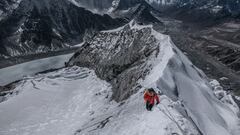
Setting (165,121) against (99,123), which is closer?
(165,121)

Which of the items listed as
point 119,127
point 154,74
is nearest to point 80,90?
point 154,74

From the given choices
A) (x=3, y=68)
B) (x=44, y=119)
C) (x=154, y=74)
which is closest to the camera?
(x=154, y=74)

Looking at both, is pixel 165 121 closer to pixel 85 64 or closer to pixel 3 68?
pixel 85 64

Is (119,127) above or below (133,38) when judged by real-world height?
below

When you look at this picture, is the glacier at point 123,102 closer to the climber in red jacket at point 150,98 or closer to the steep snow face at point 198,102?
the steep snow face at point 198,102

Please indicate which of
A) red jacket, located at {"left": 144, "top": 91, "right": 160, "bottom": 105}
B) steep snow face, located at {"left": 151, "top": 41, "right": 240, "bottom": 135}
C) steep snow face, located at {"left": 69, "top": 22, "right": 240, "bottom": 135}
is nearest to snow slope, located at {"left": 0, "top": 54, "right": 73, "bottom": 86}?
steep snow face, located at {"left": 69, "top": 22, "right": 240, "bottom": 135}

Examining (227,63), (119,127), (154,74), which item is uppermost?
(154,74)

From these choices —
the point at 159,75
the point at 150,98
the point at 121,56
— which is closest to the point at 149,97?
the point at 150,98

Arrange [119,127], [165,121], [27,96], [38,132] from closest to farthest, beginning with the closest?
[165,121], [119,127], [38,132], [27,96]
